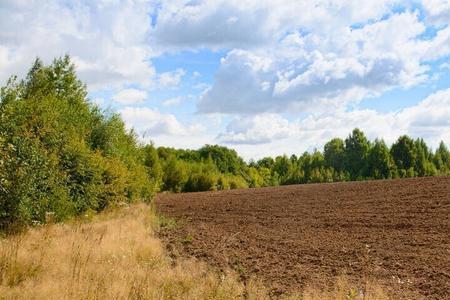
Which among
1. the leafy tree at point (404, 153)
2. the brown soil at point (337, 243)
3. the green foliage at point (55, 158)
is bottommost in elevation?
the brown soil at point (337, 243)

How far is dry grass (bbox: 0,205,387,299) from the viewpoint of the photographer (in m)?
6.50

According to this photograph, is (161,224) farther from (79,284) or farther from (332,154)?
(332,154)

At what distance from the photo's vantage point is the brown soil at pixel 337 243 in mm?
8344

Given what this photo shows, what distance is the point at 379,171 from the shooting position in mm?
69812

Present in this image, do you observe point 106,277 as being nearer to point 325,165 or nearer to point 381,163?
point 381,163

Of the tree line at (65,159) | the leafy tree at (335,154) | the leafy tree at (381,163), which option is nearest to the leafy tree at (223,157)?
the tree line at (65,159)

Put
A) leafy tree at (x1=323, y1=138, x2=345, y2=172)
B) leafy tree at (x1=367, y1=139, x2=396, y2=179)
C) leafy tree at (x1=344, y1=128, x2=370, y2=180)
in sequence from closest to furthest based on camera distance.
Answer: leafy tree at (x1=367, y1=139, x2=396, y2=179) → leafy tree at (x1=344, y1=128, x2=370, y2=180) → leafy tree at (x1=323, y1=138, x2=345, y2=172)

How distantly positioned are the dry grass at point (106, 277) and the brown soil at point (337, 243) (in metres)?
0.76

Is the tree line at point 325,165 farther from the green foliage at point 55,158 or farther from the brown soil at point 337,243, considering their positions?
the brown soil at point 337,243

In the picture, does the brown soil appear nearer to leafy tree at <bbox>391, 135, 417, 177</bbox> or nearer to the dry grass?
the dry grass

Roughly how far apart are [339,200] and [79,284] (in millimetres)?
18302

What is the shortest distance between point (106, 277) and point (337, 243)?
6429mm

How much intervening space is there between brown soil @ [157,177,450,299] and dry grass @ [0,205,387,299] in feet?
2.49

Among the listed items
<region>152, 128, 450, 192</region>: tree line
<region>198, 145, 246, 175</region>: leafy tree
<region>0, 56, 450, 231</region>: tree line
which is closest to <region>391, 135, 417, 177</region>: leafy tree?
<region>152, 128, 450, 192</region>: tree line
